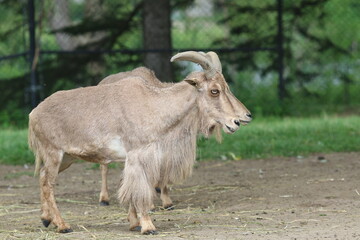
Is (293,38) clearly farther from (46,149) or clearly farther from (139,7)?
(46,149)

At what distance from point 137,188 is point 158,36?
8508 mm

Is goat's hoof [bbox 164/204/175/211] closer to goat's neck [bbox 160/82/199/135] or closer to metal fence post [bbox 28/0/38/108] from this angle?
goat's neck [bbox 160/82/199/135]

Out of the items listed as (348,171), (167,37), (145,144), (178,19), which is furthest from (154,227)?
(178,19)

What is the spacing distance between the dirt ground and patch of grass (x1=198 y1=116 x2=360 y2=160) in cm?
37

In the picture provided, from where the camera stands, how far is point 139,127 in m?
7.88

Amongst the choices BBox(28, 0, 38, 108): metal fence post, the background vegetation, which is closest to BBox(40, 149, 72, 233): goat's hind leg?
the background vegetation

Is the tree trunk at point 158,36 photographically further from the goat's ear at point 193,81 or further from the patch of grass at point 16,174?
the goat's ear at point 193,81

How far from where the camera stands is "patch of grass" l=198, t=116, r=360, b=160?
12484mm

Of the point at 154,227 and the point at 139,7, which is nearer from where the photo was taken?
the point at 154,227

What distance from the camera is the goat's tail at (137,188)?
7.72 meters

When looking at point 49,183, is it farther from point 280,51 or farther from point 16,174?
point 280,51

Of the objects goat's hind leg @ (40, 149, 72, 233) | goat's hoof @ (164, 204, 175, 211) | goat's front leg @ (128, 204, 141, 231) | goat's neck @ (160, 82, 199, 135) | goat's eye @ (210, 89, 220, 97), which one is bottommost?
goat's hoof @ (164, 204, 175, 211)

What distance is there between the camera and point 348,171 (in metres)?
10.7

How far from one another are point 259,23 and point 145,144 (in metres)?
10.1
